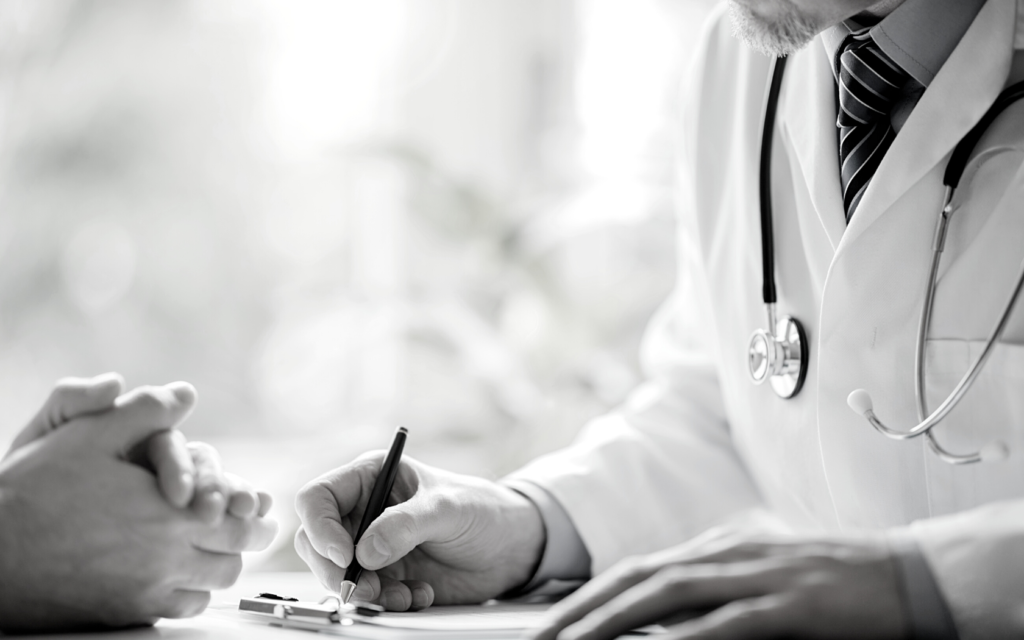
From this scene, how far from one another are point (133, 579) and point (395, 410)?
158 cm

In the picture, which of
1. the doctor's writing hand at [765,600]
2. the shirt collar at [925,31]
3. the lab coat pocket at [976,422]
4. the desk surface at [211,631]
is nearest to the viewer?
the doctor's writing hand at [765,600]

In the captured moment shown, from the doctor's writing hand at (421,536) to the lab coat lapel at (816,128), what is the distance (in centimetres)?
42

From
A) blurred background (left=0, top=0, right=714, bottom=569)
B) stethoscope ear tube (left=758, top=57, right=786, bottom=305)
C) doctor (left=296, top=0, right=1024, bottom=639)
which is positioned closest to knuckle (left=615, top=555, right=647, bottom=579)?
doctor (left=296, top=0, right=1024, bottom=639)

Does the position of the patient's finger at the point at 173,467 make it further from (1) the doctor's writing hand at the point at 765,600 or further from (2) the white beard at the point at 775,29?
(2) the white beard at the point at 775,29

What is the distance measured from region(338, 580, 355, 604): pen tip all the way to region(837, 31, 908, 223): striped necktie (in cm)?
56

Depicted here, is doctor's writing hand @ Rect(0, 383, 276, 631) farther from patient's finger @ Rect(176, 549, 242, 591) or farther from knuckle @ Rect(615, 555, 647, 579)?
knuckle @ Rect(615, 555, 647, 579)

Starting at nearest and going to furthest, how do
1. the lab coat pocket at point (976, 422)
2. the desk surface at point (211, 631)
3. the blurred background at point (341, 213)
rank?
the desk surface at point (211, 631), the lab coat pocket at point (976, 422), the blurred background at point (341, 213)

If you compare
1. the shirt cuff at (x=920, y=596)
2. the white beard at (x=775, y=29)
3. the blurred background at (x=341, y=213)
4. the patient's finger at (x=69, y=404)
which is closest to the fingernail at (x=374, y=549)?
the patient's finger at (x=69, y=404)

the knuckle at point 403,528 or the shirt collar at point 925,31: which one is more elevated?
the shirt collar at point 925,31

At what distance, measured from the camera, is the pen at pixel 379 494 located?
0.69m

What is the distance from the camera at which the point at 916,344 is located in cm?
73

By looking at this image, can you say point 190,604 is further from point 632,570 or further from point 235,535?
point 632,570

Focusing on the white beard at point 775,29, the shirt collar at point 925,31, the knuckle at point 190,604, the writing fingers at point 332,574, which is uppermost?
the white beard at point 775,29

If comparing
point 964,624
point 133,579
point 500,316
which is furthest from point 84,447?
point 500,316
